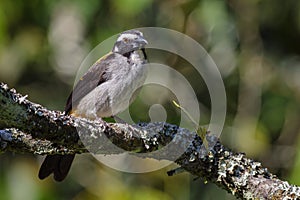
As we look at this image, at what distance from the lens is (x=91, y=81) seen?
561cm

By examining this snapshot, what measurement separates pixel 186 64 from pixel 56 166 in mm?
3203

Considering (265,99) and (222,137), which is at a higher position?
(265,99)

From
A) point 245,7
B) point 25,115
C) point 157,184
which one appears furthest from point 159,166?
point 25,115

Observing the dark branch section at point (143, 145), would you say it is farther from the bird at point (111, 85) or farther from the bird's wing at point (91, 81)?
the bird's wing at point (91, 81)

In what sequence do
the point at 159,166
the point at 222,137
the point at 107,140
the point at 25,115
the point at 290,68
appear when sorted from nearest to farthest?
the point at 25,115, the point at 107,140, the point at 159,166, the point at 222,137, the point at 290,68

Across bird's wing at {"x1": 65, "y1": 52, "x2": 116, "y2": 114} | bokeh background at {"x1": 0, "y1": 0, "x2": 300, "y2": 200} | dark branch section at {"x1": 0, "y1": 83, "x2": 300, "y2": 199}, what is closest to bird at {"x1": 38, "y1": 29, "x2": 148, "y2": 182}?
bird's wing at {"x1": 65, "y1": 52, "x2": 116, "y2": 114}

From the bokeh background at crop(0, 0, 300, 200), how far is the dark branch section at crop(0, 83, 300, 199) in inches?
113

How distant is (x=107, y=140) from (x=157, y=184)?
11.0ft

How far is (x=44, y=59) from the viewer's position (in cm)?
771

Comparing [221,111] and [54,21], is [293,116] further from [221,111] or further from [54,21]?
[54,21]

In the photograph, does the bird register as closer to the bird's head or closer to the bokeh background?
the bird's head

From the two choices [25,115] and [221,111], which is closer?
[25,115]

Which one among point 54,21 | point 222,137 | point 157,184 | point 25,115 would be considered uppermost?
point 54,21

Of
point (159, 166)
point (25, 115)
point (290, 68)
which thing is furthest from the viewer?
point (290, 68)
